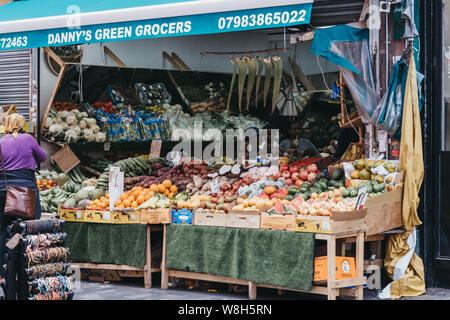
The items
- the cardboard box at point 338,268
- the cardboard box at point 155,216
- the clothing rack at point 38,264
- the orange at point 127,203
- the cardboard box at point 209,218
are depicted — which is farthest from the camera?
the orange at point 127,203

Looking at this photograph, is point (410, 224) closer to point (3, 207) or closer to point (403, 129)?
point (403, 129)

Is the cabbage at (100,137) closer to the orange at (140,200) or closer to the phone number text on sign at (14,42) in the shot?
the phone number text on sign at (14,42)

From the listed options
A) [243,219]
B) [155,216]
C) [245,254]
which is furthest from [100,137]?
[245,254]

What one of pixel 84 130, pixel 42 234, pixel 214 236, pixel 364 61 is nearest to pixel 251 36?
pixel 84 130

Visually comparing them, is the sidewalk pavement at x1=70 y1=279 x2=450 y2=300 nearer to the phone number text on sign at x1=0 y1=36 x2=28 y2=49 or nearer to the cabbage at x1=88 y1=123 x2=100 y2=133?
the phone number text on sign at x1=0 y1=36 x2=28 y2=49

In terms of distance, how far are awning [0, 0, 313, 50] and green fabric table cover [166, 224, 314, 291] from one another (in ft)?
7.34

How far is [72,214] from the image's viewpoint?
8695mm

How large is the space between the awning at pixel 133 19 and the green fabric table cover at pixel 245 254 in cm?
224

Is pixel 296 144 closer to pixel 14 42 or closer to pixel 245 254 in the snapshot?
pixel 14 42

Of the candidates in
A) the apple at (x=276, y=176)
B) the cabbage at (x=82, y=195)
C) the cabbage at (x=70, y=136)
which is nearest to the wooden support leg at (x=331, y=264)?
the apple at (x=276, y=176)

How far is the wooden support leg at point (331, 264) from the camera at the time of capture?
682cm

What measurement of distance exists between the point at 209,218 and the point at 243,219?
1.50 feet

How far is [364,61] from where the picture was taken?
26.1 ft
